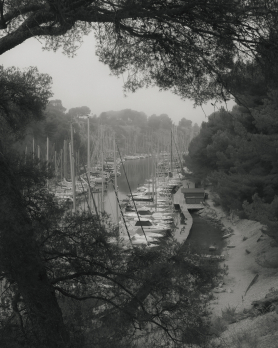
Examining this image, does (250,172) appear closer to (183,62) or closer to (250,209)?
(250,209)

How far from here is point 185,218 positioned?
2731cm

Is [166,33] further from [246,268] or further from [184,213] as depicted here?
[184,213]

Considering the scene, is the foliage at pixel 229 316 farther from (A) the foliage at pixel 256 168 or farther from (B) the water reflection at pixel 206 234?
(B) the water reflection at pixel 206 234

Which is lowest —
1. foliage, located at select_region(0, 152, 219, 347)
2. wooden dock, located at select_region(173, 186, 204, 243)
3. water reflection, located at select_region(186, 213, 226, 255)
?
water reflection, located at select_region(186, 213, 226, 255)

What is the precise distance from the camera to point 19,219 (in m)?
3.30

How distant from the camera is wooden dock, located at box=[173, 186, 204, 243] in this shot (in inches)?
865

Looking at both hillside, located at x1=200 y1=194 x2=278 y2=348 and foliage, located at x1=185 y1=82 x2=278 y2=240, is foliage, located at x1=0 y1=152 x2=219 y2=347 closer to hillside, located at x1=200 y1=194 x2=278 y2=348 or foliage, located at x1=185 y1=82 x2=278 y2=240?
hillside, located at x1=200 y1=194 x2=278 y2=348

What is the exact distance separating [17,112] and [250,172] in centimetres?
1335

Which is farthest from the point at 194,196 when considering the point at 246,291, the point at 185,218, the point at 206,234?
the point at 246,291

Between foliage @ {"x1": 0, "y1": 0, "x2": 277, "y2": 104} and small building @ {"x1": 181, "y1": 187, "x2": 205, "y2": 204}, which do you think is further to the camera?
small building @ {"x1": 181, "y1": 187, "x2": 205, "y2": 204}

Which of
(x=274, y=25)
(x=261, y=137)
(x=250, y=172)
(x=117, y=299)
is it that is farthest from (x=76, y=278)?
(x=250, y=172)

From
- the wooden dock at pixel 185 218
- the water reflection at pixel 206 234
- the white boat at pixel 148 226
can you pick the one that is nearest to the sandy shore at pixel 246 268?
the water reflection at pixel 206 234

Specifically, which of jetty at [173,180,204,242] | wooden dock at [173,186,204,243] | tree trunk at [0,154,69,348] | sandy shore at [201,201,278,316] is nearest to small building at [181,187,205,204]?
jetty at [173,180,204,242]

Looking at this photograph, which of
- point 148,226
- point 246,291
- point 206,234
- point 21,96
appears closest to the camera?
point 21,96
